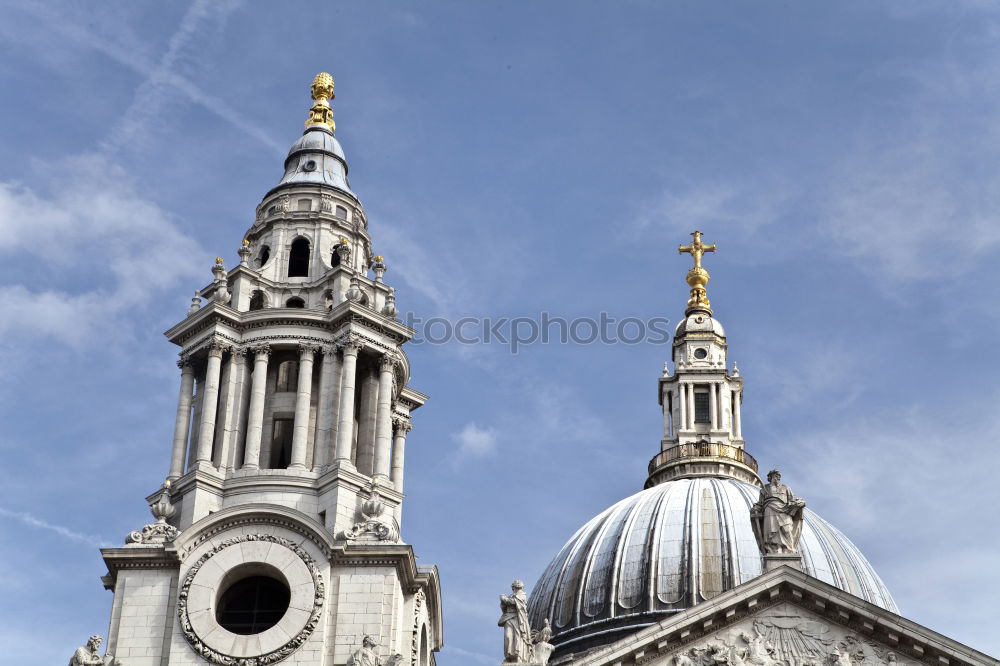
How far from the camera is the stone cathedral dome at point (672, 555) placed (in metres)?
66.8

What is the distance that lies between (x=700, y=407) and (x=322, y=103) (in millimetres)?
26886

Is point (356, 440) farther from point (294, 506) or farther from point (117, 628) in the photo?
point (117, 628)

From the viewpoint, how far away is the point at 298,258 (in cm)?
5806

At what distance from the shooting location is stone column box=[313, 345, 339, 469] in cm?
5266

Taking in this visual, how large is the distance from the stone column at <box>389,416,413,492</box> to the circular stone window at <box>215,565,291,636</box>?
6448mm

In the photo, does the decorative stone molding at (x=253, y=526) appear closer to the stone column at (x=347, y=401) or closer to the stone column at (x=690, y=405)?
the stone column at (x=347, y=401)

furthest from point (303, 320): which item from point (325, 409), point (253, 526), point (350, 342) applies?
point (253, 526)

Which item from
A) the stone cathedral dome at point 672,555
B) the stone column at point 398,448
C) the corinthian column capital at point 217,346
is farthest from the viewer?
the stone cathedral dome at point 672,555

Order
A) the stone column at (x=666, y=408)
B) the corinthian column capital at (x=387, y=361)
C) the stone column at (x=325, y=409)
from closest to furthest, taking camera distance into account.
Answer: the stone column at (x=325, y=409) < the corinthian column capital at (x=387, y=361) < the stone column at (x=666, y=408)

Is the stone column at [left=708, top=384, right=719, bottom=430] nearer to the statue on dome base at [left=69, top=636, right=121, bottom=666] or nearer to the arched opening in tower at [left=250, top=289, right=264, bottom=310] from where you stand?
the arched opening in tower at [left=250, top=289, right=264, bottom=310]

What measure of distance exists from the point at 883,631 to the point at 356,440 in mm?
17193

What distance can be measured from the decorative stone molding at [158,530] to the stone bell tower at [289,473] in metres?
0.05

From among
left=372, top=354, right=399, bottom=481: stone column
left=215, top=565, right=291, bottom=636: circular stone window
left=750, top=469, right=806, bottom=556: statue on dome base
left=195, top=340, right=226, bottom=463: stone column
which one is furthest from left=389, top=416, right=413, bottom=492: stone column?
left=750, top=469, right=806, bottom=556: statue on dome base

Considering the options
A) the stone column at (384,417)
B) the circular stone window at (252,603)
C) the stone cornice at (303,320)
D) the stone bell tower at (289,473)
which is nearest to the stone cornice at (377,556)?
the stone bell tower at (289,473)
